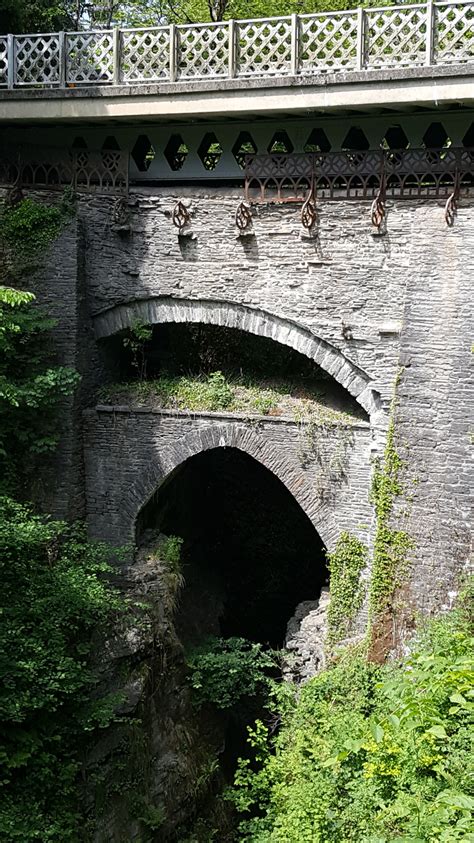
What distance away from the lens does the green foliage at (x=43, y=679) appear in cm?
998

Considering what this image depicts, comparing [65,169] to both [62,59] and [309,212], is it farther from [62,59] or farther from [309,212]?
[309,212]

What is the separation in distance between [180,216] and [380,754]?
8.17 m

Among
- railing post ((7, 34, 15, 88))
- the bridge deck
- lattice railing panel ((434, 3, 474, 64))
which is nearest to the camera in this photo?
lattice railing panel ((434, 3, 474, 64))

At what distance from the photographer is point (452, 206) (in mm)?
11500

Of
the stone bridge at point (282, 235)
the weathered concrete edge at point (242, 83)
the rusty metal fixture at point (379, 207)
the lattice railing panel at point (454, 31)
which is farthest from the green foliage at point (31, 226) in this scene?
the lattice railing panel at point (454, 31)

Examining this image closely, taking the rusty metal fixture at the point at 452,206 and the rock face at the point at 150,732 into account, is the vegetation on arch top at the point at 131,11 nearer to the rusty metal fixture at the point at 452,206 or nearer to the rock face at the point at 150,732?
the rusty metal fixture at the point at 452,206

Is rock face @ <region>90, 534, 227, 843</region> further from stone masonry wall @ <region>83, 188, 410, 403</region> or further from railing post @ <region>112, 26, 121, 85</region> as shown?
railing post @ <region>112, 26, 121, 85</region>

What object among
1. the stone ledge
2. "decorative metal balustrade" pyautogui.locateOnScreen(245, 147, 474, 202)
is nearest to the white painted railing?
"decorative metal balustrade" pyautogui.locateOnScreen(245, 147, 474, 202)

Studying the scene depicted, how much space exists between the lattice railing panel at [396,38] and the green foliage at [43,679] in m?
7.23

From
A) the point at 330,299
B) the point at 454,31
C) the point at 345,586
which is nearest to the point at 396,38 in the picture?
the point at 454,31

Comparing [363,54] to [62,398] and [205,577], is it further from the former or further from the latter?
[205,577]

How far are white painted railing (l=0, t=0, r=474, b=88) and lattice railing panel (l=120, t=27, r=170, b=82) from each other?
1 centimetres

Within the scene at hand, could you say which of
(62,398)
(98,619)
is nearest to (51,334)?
(62,398)

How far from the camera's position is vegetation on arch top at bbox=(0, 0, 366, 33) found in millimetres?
16422
